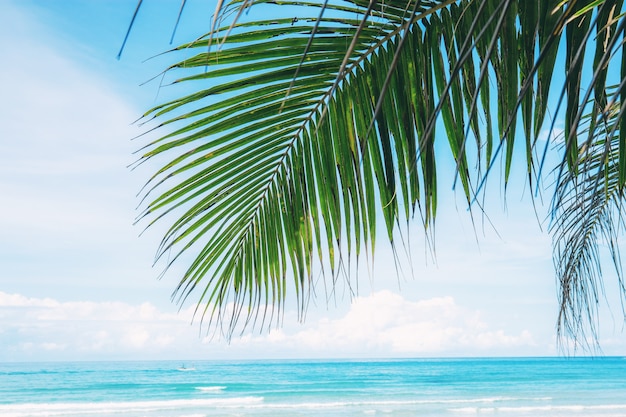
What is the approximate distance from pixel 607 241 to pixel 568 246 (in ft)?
0.81

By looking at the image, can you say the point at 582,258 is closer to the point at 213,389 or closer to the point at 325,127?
the point at 325,127

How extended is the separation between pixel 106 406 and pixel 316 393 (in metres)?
8.75

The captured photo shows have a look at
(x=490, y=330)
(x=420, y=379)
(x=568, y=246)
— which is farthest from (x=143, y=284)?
(x=568, y=246)

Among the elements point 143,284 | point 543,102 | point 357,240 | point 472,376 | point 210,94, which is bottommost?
point 472,376

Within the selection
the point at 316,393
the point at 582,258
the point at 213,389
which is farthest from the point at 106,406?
the point at 582,258

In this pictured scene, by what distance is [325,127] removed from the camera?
4.24 ft

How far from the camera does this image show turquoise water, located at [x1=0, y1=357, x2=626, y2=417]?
65.5 feet

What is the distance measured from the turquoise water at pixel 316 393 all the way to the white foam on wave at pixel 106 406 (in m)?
0.03

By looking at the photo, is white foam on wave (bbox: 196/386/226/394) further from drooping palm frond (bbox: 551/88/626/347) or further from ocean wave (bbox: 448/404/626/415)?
drooping palm frond (bbox: 551/88/626/347)

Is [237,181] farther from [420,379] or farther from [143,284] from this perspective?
[143,284]

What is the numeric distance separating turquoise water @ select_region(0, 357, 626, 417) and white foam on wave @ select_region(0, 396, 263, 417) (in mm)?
34

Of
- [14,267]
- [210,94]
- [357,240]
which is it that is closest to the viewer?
[210,94]

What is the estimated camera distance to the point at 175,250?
1.35m

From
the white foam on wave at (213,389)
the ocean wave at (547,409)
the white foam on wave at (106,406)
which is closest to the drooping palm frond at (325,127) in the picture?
the ocean wave at (547,409)
